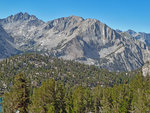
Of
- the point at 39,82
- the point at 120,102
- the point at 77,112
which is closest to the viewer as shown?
the point at 77,112

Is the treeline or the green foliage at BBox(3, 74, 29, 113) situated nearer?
the green foliage at BBox(3, 74, 29, 113)

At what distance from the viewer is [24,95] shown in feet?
179

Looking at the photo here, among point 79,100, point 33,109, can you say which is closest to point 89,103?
point 79,100

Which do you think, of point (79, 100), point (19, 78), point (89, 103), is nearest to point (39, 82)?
point (89, 103)

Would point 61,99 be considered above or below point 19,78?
below

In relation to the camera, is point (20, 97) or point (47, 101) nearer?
point (20, 97)

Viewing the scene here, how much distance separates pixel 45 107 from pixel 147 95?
35.0 m

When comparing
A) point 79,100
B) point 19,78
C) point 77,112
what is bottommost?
point 77,112

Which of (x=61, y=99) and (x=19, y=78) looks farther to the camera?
(x=61, y=99)

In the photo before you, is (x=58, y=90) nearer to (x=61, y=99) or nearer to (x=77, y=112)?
(x=61, y=99)

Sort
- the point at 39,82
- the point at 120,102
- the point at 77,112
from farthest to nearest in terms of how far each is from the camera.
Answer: the point at 39,82 → the point at 120,102 → the point at 77,112

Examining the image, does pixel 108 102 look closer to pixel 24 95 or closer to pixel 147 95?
pixel 147 95

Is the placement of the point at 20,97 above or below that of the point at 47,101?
above

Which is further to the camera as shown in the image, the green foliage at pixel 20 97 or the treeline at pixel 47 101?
the treeline at pixel 47 101
